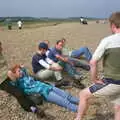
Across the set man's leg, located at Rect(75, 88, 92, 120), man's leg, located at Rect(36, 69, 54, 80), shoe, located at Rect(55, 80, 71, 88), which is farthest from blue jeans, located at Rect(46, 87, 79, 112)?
Result: man's leg, located at Rect(75, 88, 92, 120)

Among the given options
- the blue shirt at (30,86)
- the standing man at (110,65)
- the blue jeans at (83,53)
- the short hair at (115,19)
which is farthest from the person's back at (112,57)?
the blue jeans at (83,53)

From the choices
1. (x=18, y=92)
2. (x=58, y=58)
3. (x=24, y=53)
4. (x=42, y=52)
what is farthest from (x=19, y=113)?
(x=24, y=53)

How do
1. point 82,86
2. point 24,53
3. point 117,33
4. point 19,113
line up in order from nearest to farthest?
point 117,33, point 19,113, point 82,86, point 24,53

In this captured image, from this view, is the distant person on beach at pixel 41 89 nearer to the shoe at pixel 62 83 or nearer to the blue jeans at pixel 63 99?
the blue jeans at pixel 63 99

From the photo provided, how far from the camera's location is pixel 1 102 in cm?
783

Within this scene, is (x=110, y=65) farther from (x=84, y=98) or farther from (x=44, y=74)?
(x=44, y=74)

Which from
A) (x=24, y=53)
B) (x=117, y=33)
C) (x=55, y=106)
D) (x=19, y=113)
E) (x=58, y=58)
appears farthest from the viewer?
(x=24, y=53)

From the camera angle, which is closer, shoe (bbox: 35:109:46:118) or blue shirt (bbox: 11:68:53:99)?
shoe (bbox: 35:109:46:118)

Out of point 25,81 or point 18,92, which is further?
point 25,81

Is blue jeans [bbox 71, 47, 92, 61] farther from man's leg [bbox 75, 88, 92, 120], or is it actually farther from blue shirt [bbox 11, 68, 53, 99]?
Answer: man's leg [bbox 75, 88, 92, 120]

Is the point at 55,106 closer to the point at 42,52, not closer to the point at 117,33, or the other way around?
the point at 42,52

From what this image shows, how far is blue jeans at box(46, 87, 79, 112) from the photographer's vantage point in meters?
7.41

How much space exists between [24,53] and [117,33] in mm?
10468

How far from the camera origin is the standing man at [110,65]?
16.5 feet
